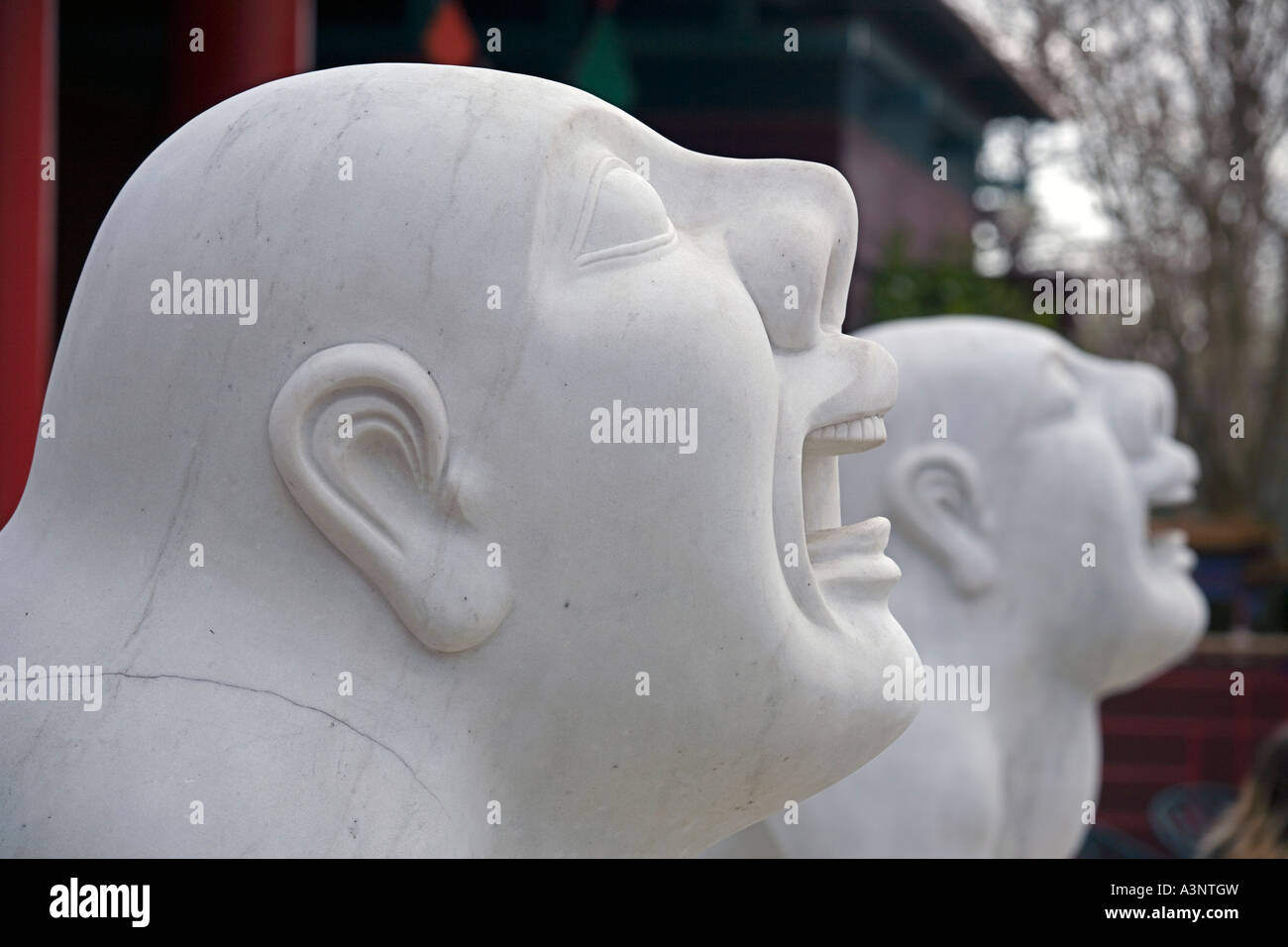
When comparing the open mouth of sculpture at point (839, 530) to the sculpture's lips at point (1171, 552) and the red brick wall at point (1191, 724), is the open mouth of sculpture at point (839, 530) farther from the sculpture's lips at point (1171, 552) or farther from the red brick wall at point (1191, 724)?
the red brick wall at point (1191, 724)

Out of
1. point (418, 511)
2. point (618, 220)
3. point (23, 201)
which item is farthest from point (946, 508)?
point (23, 201)

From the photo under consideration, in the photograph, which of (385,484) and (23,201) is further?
(23,201)

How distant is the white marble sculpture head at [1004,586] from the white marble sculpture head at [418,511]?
79.1 inches

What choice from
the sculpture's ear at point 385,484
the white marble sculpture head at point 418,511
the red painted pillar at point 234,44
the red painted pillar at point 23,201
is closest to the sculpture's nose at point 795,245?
the white marble sculpture head at point 418,511

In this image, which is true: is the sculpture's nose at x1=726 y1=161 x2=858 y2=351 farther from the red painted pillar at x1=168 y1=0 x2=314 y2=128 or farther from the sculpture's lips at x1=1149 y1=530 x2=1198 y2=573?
the sculpture's lips at x1=1149 y1=530 x2=1198 y2=573

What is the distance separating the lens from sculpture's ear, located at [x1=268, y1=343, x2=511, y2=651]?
76.0 inches

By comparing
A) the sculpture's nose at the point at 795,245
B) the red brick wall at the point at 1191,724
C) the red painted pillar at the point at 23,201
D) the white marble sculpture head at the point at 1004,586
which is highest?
the red painted pillar at the point at 23,201

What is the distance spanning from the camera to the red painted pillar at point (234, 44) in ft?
13.5

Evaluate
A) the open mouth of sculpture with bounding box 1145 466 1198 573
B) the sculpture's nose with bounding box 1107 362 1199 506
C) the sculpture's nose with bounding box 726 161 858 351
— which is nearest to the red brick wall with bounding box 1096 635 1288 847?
the open mouth of sculpture with bounding box 1145 466 1198 573

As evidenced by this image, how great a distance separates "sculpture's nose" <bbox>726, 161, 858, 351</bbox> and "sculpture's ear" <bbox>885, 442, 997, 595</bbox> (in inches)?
71.4

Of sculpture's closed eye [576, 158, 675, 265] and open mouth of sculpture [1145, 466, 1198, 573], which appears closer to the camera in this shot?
sculpture's closed eye [576, 158, 675, 265]

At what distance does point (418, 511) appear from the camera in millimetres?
1979

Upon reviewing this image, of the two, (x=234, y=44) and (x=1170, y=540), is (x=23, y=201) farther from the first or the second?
(x=1170, y=540)

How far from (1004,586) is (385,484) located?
8.35 ft
